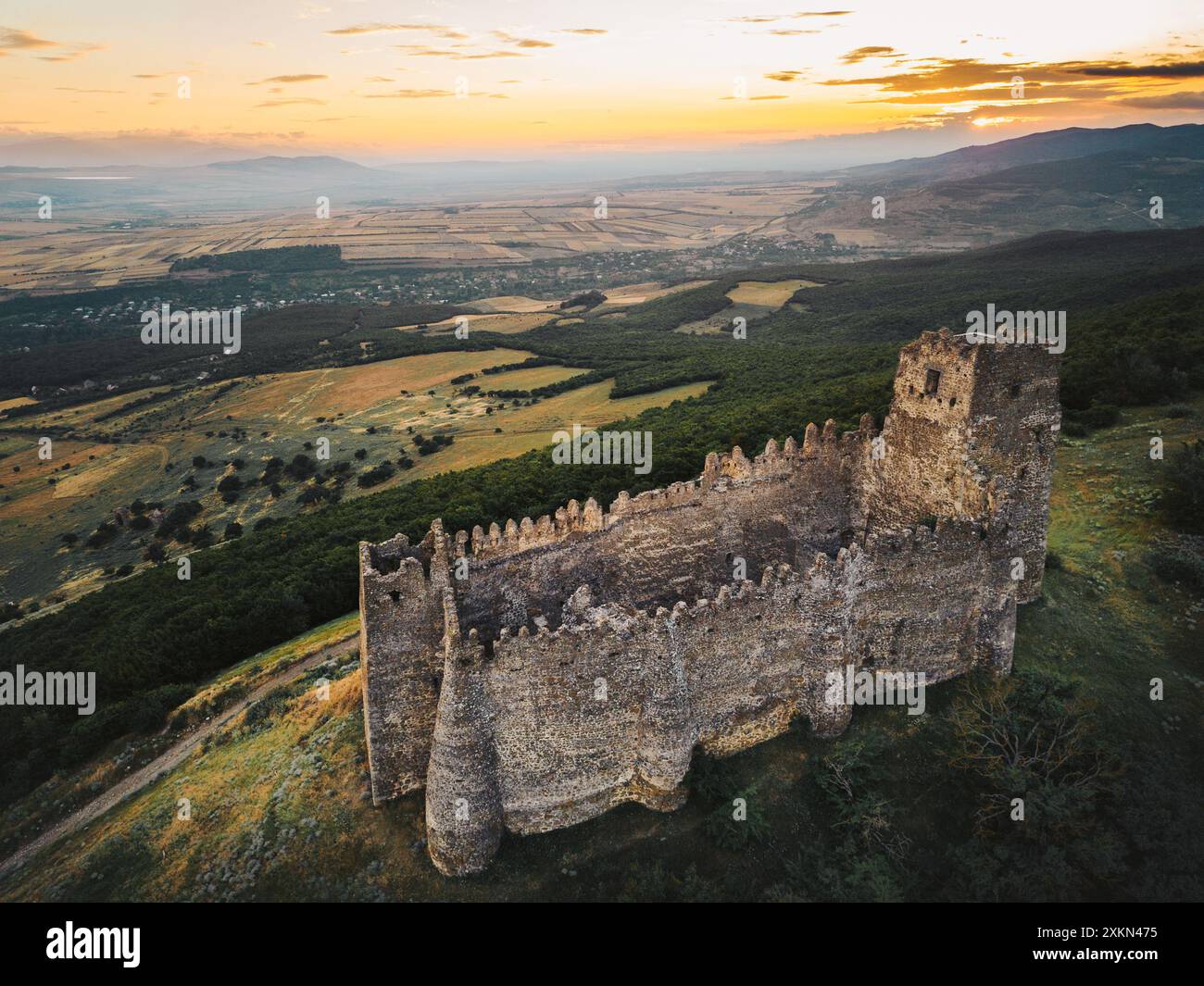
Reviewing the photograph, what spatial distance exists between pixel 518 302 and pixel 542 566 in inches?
7050

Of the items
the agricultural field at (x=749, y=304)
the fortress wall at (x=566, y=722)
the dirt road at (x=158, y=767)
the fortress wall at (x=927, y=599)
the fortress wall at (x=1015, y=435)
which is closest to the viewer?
the fortress wall at (x=566, y=722)

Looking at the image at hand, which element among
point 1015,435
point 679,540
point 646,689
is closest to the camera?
point 646,689

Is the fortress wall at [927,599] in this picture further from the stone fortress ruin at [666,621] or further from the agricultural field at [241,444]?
the agricultural field at [241,444]

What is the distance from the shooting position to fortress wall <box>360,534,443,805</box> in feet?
64.4

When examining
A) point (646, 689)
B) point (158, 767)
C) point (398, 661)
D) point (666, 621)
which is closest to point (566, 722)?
point (646, 689)

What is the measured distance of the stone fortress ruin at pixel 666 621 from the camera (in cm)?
1938

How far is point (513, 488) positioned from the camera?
49.2m

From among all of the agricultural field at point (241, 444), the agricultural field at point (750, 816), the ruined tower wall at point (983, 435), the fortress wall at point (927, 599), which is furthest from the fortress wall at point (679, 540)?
the agricultural field at point (241, 444)

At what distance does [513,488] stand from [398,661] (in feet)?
96.5

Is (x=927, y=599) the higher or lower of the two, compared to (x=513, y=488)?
lower

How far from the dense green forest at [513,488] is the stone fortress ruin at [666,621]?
18658mm

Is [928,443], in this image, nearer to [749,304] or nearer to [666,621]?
[666,621]
